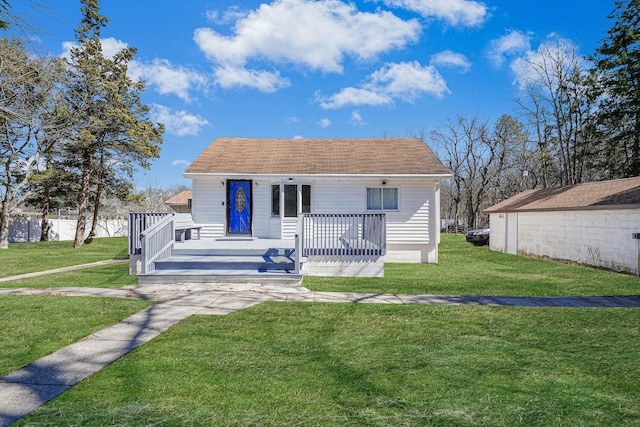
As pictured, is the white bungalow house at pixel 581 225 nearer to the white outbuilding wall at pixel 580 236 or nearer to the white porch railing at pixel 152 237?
the white outbuilding wall at pixel 580 236

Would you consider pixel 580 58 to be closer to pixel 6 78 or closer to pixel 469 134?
pixel 469 134

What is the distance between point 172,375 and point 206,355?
54 cm

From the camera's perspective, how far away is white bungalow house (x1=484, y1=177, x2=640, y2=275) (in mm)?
10945

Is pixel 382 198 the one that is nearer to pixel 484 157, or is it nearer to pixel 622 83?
pixel 622 83

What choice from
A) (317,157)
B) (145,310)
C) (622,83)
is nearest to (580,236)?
(317,157)

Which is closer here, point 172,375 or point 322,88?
point 172,375

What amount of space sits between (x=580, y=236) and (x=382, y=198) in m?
7.00

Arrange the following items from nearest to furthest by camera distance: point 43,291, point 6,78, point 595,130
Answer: point 43,291
point 6,78
point 595,130

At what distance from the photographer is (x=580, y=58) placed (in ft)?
71.6

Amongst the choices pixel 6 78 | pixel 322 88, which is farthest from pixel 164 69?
pixel 6 78

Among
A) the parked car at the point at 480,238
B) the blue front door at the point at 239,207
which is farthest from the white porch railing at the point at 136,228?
the parked car at the point at 480,238

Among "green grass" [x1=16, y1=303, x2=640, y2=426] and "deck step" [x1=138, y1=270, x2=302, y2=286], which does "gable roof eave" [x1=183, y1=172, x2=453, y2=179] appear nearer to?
"deck step" [x1=138, y1=270, x2=302, y2=286]

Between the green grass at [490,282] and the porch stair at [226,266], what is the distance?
29.2 inches

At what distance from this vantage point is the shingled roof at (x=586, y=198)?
11391mm
